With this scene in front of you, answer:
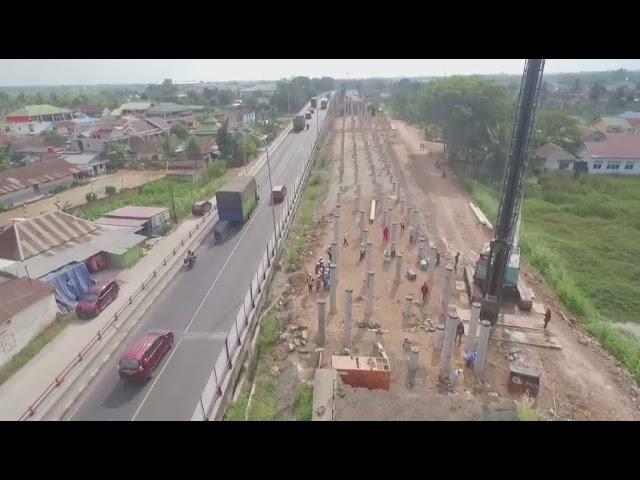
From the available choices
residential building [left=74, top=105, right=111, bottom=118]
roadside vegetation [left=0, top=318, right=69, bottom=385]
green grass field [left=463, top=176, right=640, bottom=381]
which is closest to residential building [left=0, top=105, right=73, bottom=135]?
residential building [left=74, top=105, right=111, bottom=118]

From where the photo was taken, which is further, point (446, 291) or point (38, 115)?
point (38, 115)

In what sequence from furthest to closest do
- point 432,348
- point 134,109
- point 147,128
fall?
A: point 134,109 → point 147,128 → point 432,348

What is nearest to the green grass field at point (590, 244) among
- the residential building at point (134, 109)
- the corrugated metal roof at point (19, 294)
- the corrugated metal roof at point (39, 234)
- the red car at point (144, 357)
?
the red car at point (144, 357)

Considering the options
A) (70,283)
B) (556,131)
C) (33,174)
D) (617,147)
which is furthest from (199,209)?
(556,131)

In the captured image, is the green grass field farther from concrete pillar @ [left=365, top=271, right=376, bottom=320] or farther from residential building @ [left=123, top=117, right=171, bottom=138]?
Answer: residential building @ [left=123, top=117, right=171, bottom=138]

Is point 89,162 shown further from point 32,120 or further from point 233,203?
point 32,120

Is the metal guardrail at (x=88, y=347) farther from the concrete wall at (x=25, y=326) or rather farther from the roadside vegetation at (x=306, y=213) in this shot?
the roadside vegetation at (x=306, y=213)

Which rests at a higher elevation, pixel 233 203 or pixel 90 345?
pixel 233 203
